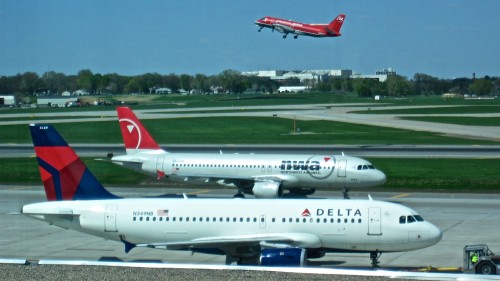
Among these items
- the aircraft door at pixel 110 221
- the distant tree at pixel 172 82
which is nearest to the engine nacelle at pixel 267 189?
the aircraft door at pixel 110 221

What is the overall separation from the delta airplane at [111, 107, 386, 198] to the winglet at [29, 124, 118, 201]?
18.1 meters

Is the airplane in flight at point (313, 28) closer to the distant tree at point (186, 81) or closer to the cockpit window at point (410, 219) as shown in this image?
the distant tree at point (186, 81)

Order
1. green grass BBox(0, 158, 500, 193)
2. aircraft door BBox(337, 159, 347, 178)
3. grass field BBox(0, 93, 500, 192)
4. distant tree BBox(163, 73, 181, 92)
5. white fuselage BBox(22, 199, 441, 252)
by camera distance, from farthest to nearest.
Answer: distant tree BBox(163, 73, 181, 92), grass field BBox(0, 93, 500, 192), green grass BBox(0, 158, 500, 193), aircraft door BBox(337, 159, 347, 178), white fuselage BBox(22, 199, 441, 252)

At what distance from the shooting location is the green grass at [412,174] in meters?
59.5

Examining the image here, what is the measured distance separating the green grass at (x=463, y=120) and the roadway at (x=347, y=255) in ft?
248

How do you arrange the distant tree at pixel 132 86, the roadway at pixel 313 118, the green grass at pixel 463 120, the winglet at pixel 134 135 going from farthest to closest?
the distant tree at pixel 132 86 → the green grass at pixel 463 120 → the roadway at pixel 313 118 → the winglet at pixel 134 135

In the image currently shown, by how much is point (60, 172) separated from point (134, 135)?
76.8 feet

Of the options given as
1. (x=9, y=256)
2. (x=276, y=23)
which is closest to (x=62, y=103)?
(x=276, y=23)

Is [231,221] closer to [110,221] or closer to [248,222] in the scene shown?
[248,222]

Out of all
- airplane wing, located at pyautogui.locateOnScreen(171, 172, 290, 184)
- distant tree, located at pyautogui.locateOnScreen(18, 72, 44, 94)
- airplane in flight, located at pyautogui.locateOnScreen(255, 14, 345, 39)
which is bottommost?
airplane wing, located at pyautogui.locateOnScreen(171, 172, 290, 184)

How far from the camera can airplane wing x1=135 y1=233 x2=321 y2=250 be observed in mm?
30516

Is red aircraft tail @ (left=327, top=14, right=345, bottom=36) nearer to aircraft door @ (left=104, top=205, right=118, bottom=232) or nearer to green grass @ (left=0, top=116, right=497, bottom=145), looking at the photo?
green grass @ (left=0, top=116, right=497, bottom=145)

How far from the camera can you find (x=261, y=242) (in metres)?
30.6

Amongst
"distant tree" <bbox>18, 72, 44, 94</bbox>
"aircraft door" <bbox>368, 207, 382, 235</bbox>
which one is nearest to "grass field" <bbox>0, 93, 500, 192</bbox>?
"distant tree" <bbox>18, 72, 44, 94</bbox>
